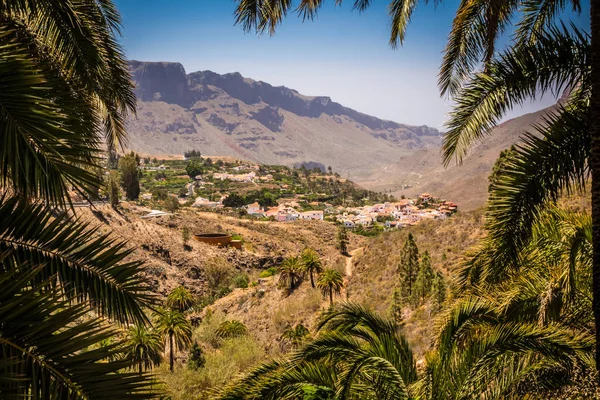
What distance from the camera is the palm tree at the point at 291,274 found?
31500 millimetres

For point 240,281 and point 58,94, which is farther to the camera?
point 240,281

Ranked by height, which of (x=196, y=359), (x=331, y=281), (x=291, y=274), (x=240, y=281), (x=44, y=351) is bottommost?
(x=240, y=281)

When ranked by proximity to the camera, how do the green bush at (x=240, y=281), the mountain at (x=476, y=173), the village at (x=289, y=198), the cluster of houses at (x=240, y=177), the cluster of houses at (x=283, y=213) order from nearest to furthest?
the green bush at (x=240, y=281), the cluster of houses at (x=283, y=213), the village at (x=289, y=198), the mountain at (x=476, y=173), the cluster of houses at (x=240, y=177)

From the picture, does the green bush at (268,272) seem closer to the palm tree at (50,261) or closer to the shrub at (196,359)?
the shrub at (196,359)

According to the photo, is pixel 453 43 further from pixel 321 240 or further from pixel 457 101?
pixel 321 240

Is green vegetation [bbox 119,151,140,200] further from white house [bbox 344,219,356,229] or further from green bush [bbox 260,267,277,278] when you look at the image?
white house [bbox 344,219,356,229]

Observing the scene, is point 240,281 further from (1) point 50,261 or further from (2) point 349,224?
(2) point 349,224

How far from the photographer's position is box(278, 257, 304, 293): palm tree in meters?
31.5

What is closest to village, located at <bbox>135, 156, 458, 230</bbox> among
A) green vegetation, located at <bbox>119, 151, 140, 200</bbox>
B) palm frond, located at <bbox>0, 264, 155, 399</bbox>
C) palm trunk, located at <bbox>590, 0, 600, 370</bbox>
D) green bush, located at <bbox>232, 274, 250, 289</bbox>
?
green vegetation, located at <bbox>119, 151, 140, 200</bbox>

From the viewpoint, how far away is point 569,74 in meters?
4.38

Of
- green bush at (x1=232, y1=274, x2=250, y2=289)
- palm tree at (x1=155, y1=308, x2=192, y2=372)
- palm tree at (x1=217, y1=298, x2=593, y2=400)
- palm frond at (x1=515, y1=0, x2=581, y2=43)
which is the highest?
palm frond at (x1=515, y1=0, x2=581, y2=43)

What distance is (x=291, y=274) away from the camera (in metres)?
31.9

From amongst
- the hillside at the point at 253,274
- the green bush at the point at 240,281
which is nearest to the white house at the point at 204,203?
the hillside at the point at 253,274

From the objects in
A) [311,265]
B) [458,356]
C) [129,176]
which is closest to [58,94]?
[458,356]
